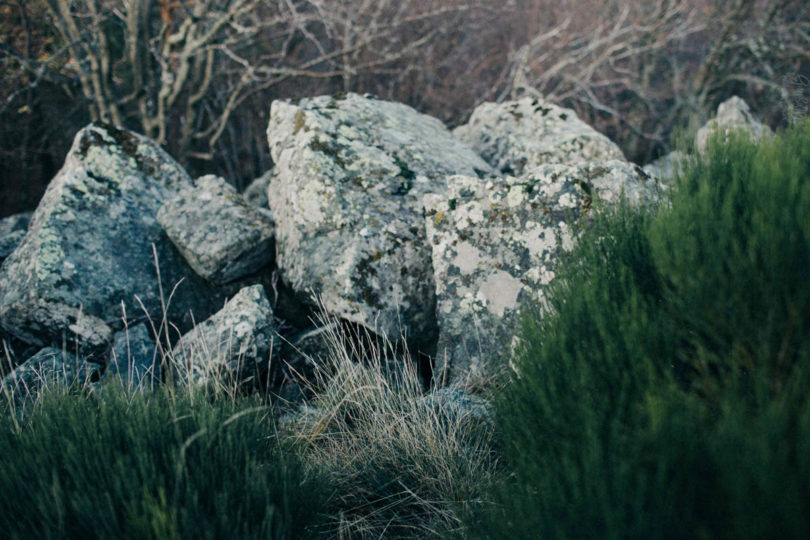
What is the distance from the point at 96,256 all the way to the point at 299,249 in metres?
1.47

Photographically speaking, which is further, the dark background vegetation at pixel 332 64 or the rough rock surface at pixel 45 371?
the dark background vegetation at pixel 332 64

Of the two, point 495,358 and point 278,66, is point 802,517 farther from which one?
point 278,66

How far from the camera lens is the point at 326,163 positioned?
3998 mm

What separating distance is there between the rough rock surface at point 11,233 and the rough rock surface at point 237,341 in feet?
8.10

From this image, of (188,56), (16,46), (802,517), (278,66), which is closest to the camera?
(802,517)

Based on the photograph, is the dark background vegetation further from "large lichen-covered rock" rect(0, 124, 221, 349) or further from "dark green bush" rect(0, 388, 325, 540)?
"dark green bush" rect(0, 388, 325, 540)

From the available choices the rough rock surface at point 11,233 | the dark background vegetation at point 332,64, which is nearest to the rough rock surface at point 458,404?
the rough rock surface at point 11,233

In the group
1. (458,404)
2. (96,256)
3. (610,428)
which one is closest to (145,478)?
(610,428)

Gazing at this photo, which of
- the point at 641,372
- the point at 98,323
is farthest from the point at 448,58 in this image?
the point at 641,372

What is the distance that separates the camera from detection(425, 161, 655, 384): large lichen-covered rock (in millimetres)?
3320

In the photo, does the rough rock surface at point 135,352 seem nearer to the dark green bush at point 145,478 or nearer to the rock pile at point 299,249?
the rock pile at point 299,249

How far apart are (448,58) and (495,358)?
279 inches

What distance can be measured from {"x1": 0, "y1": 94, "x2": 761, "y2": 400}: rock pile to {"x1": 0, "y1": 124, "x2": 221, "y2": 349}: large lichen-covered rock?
11 millimetres

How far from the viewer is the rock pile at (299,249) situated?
3.39 m
